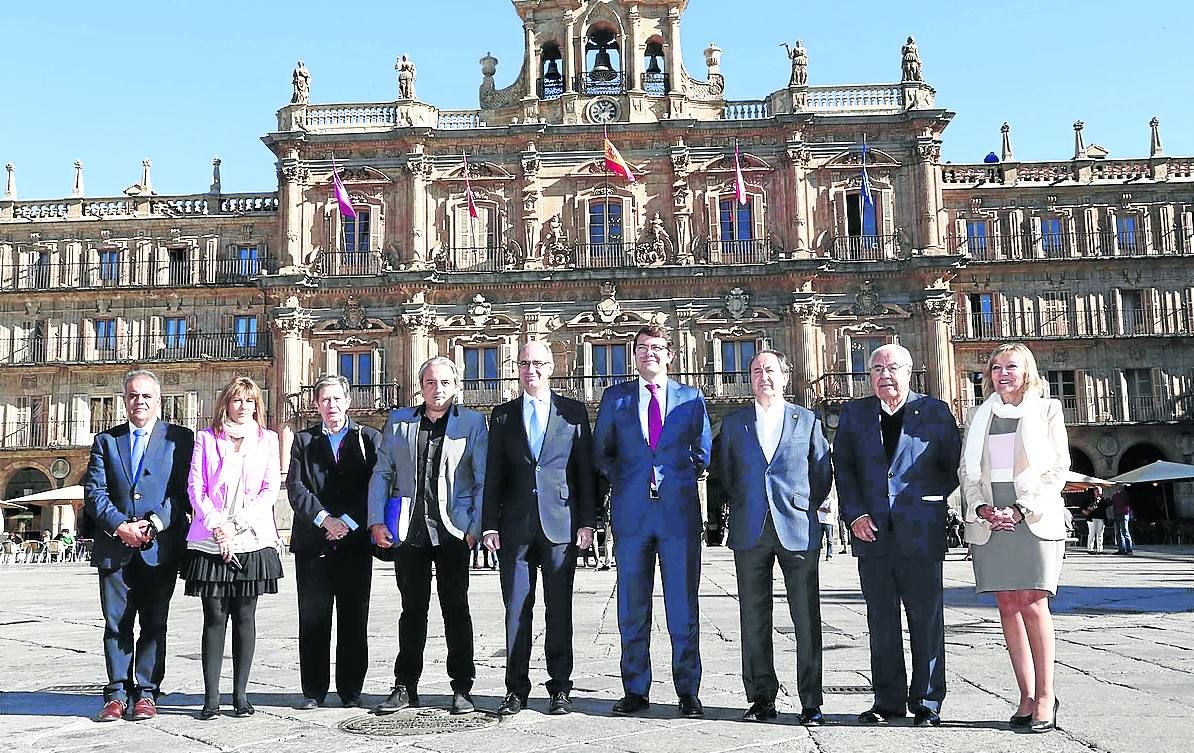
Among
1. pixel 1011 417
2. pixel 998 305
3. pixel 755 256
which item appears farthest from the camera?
pixel 998 305

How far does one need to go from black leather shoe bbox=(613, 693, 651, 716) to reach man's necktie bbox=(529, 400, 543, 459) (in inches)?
59.2

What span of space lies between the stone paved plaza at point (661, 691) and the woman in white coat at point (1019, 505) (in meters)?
0.49

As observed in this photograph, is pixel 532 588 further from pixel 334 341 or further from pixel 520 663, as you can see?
pixel 334 341

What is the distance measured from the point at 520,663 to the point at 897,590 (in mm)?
2154

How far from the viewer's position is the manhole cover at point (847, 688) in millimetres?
7004

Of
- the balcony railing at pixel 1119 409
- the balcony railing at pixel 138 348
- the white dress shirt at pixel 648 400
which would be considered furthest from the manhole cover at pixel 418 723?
the balcony railing at pixel 138 348

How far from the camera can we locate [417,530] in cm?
681

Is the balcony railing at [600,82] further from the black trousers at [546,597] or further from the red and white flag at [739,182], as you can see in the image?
the black trousers at [546,597]

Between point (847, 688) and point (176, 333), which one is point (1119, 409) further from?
point (847, 688)

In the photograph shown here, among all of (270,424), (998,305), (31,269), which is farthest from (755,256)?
(31,269)

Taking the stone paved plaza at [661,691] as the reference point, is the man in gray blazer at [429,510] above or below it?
above

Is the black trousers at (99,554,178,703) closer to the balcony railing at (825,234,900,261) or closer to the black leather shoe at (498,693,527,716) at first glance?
the black leather shoe at (498,693,527,716)

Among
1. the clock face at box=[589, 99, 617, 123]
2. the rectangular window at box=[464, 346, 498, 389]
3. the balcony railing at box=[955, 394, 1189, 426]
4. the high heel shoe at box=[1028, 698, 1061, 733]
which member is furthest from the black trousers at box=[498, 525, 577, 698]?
the balcony railing at box=[955, 394, 1189, 426]

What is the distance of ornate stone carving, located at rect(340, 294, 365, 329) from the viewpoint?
3544cm
